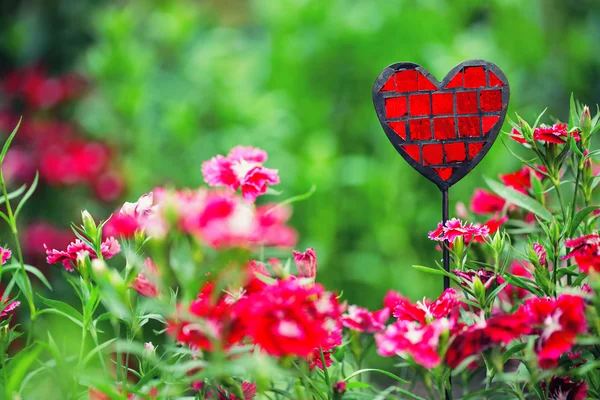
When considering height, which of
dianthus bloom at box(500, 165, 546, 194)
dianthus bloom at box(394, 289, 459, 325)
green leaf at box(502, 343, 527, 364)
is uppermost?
dianthus bloom at box(500, 165, 546, 194)

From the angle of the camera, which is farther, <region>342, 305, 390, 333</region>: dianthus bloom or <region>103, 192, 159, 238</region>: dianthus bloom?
<region>342, 305, 390, 333</region>: dianthus bloom

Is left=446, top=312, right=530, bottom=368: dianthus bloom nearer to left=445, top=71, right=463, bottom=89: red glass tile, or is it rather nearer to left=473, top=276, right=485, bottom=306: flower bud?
left=473, top=276, right=485, bottom=306: flower bud

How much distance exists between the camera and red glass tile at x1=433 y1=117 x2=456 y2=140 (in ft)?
2.04

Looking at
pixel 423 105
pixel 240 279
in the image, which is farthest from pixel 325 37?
pixel 240 279

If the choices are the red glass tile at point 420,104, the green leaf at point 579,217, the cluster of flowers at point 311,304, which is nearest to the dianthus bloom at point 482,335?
the cluster of flowers at point 311,304

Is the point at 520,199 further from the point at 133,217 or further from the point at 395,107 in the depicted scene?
the point at 133,217

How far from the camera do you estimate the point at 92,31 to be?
2.18 meters

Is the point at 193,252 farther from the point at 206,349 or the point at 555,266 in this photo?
the point at 555,266

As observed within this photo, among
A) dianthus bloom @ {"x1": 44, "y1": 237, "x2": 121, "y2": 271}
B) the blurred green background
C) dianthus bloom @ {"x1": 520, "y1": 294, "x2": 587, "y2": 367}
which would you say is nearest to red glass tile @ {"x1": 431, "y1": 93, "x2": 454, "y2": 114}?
dianthus bloom @ {"x1": 520, "y1": 294, "x2": 587, "y2": 367}

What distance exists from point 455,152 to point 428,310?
0.55ft

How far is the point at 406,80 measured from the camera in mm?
623

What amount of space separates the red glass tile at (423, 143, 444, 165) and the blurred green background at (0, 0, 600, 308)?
123cm

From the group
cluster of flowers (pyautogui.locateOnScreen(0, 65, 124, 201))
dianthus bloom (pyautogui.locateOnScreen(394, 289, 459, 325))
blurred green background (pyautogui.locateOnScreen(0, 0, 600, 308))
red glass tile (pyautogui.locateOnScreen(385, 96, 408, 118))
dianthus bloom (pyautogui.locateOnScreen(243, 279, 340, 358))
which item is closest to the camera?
dianthus bloom (pyautogui.locateOnScreen(243, 279, 340, 358))

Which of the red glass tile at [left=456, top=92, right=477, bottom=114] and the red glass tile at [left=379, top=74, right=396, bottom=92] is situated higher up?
the red glass tile at [left=379, top=74, right=396, bottom=92]
